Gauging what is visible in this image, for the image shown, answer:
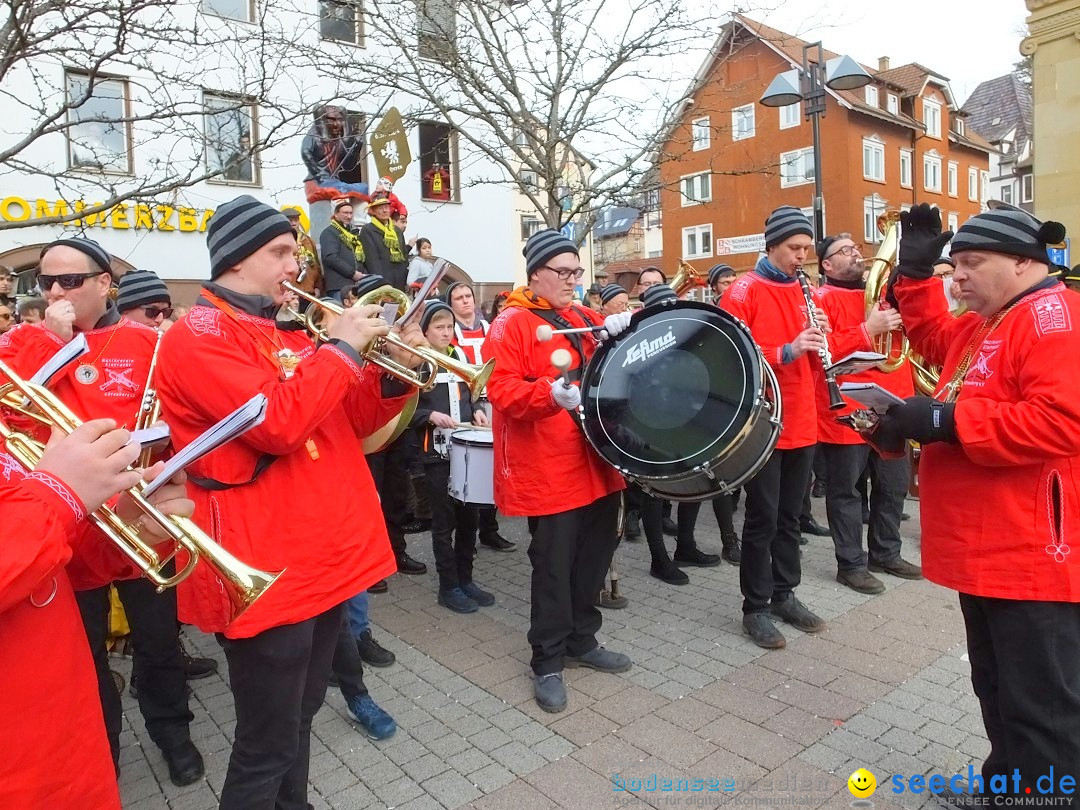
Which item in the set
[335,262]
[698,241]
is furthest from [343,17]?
[698,241]

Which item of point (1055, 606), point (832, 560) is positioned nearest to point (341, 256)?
point (832, 560)

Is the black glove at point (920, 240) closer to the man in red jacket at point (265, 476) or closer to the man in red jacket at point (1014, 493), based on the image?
the man in red jacket at point (1014, 493)

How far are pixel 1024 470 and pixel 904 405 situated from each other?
16.3 inches

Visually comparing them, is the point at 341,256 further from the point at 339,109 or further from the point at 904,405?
the point at 904,405

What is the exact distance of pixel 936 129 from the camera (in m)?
35.2

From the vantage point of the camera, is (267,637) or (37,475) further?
(267,637)

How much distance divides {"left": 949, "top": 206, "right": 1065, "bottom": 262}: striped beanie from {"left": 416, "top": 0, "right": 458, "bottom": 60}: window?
6929 millimetres

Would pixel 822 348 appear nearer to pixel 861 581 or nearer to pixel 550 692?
pixel 861 581

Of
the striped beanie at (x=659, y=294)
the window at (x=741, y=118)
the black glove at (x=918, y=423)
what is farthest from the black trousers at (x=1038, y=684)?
the window at (x=741, y=118)

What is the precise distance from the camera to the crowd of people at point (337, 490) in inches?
68.2

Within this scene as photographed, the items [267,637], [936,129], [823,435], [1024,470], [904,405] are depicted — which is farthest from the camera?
[936,129]

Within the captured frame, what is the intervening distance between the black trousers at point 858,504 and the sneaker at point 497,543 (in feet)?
8.81

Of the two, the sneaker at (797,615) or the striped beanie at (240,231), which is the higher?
the striped beanie at (240,231)

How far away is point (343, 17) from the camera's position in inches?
358
